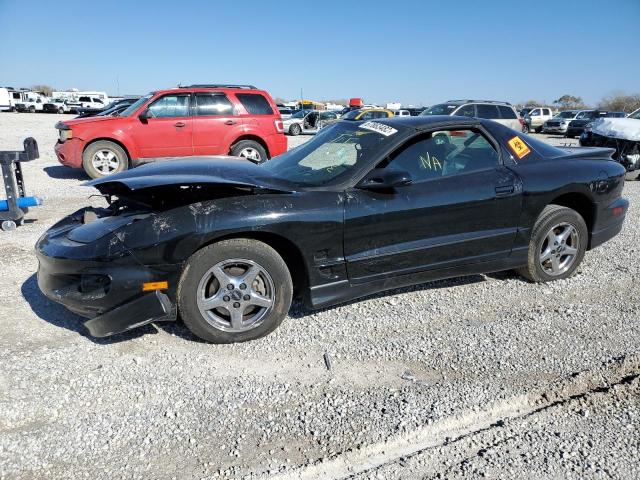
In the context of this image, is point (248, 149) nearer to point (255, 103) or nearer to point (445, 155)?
point (255, 103)

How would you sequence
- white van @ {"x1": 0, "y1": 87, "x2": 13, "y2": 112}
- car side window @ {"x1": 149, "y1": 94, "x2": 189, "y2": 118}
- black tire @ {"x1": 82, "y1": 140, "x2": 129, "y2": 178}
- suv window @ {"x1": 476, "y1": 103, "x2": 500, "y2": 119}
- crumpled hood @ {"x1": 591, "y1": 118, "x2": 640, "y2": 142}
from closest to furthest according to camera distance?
black tire @ {"x1": 82, "y1": 140, "x2": 129, "y2": 178} → car side window @ {"x1": 149, "y1": 94, "x2": 189, "y2": 118} → crumpled hood @ {"x1": 591, "y1": 118, "x2": 640, "y2": 142} → suv window @ {"x1": 476, "y1": 103, "x2": 500, "y2": 119} → white van @ {"x1": 0, "y1": 87, "x2": 13, "y2": 112}

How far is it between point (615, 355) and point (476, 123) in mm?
2050

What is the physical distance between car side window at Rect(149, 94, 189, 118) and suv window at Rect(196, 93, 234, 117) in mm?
244

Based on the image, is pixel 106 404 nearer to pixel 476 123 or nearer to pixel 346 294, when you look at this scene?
pixel 346 294

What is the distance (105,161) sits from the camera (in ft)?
32.2

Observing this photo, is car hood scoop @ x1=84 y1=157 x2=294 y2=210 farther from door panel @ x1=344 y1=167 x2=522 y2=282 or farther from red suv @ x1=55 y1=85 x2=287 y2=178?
red suv @ x1=55 y1=85 x2=287 y2=178

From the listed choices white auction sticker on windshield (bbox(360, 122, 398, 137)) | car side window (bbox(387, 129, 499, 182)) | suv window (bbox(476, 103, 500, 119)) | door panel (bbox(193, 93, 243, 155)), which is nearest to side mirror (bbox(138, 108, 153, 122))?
Answer: door panel (bbox(193, 93, 243, 155))

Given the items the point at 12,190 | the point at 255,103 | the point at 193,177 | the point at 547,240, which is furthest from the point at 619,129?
the point at 12,190

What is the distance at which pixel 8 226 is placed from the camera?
6008mm

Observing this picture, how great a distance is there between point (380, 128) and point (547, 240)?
1.76 metres

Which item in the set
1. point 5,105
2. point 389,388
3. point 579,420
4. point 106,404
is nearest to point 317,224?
point 389,388

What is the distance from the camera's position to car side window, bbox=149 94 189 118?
9.96m

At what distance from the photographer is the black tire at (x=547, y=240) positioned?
441 cm

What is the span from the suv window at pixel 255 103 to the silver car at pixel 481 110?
6930 mm
